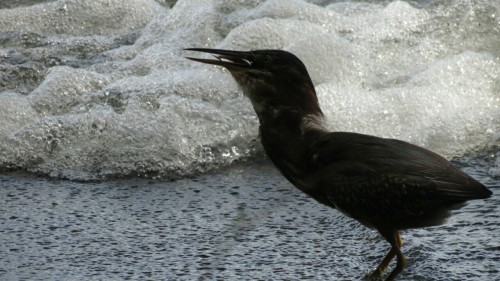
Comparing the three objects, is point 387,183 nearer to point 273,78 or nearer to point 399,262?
point 399,262

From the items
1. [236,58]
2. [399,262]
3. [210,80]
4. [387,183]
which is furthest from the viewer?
[210,80]

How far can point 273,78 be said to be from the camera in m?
4.07

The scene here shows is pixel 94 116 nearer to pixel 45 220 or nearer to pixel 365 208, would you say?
pixel 45 220

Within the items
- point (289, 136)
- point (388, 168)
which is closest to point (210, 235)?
point (289, 136)

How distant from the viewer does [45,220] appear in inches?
189

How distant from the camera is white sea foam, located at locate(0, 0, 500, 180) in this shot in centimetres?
562

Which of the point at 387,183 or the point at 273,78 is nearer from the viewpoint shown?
the point at 387,183

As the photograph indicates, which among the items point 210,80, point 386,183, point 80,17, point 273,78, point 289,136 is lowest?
point 386,183

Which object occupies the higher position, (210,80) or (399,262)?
(210,80)

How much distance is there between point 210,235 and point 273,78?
824 millimetres

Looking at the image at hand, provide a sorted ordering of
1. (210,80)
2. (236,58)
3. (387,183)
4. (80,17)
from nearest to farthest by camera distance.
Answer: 1. (387,183)
2. (236,58)
3. (210,80)
4. (80,17)

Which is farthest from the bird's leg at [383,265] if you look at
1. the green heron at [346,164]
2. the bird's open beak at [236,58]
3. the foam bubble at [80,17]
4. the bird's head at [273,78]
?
the foam bubble at [80,17]

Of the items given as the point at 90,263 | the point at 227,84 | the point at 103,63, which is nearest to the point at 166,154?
the point at 227,84

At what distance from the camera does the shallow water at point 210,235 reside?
4.17 meters
